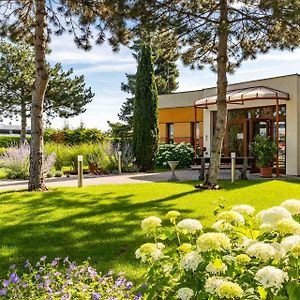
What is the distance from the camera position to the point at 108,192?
11.1 m

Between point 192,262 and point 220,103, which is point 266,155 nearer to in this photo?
point 220,103

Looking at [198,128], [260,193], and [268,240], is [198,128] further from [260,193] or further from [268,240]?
[268,240]

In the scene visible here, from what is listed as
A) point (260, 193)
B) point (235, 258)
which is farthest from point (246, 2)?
point (235, 258)

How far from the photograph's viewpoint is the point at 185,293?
2.10 metres

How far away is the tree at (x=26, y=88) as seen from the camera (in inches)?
1303

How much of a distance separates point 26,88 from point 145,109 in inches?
630

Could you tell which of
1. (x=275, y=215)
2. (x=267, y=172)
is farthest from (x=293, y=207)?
(x=267, y=172)

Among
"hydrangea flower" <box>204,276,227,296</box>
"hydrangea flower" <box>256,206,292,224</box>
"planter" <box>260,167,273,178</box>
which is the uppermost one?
"hydrangea flower" <box>256,206,292,224</box>

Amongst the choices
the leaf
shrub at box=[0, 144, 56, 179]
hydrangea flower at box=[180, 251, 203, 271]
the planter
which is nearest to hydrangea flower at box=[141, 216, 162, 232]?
hydrangea flower at box=[180, 251, 203, 271]

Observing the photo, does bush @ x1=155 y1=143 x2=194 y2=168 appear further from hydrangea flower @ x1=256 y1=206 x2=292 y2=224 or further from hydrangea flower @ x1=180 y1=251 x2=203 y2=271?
hydrangea flower @ x1=180 y1=251 x2=203 y2=271

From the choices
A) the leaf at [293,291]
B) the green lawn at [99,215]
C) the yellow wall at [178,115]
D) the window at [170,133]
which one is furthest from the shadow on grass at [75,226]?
the window at [170,133]

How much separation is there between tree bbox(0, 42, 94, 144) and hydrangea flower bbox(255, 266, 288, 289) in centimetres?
3182

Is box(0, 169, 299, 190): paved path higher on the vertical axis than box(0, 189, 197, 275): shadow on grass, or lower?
higher

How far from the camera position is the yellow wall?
25.5 meters
